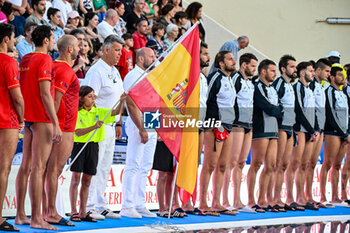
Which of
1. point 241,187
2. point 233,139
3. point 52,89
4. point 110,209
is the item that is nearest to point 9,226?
point 52,89

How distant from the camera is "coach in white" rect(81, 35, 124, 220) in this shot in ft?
28.0

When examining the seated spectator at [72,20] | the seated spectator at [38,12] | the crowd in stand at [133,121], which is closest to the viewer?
the crowd in stand at [133,121]

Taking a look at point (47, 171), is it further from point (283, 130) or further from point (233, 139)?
point (283, 130)

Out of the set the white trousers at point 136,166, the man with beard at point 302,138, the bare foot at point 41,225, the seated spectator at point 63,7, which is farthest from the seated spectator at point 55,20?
the bare foot at point 41,225

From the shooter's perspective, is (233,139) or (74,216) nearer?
(74,216)

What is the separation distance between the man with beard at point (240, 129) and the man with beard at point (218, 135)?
192mm

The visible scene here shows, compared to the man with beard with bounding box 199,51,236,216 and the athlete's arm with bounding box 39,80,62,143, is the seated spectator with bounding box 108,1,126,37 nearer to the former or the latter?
the man with beard with bounding box 199,51,236,216

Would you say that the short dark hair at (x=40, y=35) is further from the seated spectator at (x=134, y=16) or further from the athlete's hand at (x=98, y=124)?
the seated spectator at (x=134, y=16)

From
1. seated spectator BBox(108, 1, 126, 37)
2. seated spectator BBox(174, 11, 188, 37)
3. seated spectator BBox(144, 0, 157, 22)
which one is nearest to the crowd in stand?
seated spectator BBox(108, 1, 126, 37)

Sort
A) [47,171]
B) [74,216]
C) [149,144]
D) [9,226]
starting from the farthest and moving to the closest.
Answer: [149,144]
[74,216]
[47,171]
[9,226]

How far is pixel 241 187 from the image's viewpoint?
11.1 m

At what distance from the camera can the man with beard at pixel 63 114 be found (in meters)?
7.54

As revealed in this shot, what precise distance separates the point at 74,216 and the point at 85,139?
3.11 ft

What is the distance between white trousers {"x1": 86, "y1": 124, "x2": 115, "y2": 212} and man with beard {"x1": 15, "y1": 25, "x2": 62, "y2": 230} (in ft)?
4.13
